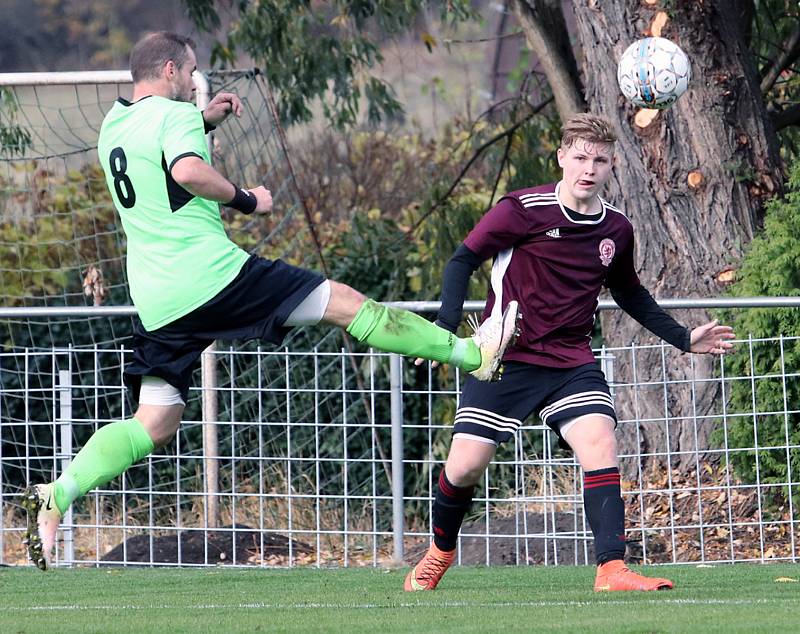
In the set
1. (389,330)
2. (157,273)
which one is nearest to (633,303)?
(389,330)

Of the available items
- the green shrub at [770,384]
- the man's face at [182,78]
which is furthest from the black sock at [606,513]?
the green shrub at [770,384]

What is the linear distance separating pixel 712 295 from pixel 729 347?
136 inches

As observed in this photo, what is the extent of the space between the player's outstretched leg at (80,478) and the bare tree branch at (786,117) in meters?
6.74

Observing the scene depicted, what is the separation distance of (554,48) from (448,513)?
5966mm

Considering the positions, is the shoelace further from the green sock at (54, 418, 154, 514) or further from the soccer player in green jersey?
the green sock at (54, 418, 154, 514)

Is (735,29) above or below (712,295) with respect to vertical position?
above

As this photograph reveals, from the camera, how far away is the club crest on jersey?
612cm

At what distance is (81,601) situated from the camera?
6.34 m

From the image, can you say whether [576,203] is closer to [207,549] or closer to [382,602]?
[382,602]

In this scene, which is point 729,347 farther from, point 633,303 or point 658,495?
point 658,495

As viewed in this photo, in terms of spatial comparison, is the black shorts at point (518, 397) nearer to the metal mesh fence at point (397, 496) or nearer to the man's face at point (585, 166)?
the man's face at point (585, 166)

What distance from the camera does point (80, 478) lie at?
5711 mm

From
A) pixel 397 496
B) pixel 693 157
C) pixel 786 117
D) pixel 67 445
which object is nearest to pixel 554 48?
→ pixel 786 117

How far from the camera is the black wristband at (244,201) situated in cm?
551
